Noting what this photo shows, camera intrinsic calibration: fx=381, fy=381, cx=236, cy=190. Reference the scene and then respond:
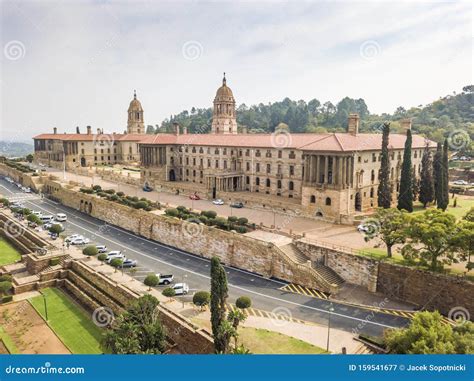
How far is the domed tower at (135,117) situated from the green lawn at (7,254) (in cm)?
8272

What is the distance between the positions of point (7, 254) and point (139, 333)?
3640 cm

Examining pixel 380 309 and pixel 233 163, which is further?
pixel 233 163

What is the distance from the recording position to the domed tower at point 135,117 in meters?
133

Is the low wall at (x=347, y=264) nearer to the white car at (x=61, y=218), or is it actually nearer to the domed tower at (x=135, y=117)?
the white car at (x=61, y=218)

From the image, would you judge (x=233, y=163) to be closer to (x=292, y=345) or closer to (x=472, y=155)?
(x=292, y=345)

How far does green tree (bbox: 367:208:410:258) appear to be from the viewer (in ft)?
115

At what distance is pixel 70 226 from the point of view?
199 feet

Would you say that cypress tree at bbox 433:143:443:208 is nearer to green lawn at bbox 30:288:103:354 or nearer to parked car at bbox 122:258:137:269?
parked car at bbox 122:258:137:269

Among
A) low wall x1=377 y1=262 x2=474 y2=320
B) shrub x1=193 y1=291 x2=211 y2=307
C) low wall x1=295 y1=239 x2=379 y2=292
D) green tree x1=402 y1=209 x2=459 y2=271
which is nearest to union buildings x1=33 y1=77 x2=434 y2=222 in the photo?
low wall x1=295 y1=239 x2=379 y2=292

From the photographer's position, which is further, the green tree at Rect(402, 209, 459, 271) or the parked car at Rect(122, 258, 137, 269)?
the parked car at Rect(122, 258, 137, 269)

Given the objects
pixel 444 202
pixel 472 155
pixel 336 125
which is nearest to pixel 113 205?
pixel 444 202

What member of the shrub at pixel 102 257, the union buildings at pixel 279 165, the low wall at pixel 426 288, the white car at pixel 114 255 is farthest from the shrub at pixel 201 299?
the union buildings at pixel 279 165

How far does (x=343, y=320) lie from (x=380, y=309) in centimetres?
442

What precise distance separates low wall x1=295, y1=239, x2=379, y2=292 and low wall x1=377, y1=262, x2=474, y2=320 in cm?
80
